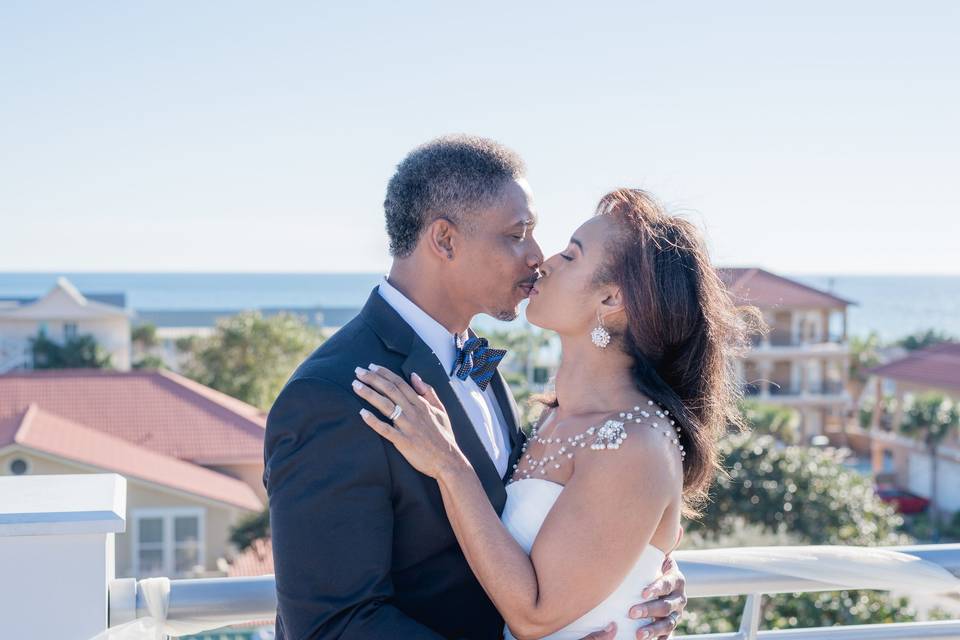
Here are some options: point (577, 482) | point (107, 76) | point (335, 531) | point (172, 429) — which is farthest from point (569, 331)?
point (107, 76)

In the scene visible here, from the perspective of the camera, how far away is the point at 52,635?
87.7 inches

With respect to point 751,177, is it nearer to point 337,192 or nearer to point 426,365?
point 337,192

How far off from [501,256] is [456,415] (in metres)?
0.48

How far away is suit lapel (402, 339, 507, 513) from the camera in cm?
234

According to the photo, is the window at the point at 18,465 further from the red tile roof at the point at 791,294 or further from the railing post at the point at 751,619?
the red tile roof at the point at 791,294

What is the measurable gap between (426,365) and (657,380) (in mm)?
572

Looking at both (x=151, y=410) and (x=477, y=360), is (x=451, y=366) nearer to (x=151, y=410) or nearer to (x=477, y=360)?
(x=477, y=360)

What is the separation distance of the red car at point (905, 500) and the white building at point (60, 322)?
3434cm

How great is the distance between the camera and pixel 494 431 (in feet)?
8.99

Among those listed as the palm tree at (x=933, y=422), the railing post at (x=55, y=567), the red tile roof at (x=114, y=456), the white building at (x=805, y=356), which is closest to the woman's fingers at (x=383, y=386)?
the railing post at (x=55, y=567)

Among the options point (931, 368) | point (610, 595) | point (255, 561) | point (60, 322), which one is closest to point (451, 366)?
point (610, 595)

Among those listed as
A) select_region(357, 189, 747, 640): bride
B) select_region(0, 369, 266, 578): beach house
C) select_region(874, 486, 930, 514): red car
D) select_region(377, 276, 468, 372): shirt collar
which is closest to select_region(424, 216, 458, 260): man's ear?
select_region(377, 276, 468, 372): shirt collar

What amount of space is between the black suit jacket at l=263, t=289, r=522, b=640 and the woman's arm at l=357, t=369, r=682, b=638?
0.07m

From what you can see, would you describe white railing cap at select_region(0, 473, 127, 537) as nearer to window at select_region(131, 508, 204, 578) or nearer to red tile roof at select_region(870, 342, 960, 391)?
window at select_region(131, 508, 204, 578)
